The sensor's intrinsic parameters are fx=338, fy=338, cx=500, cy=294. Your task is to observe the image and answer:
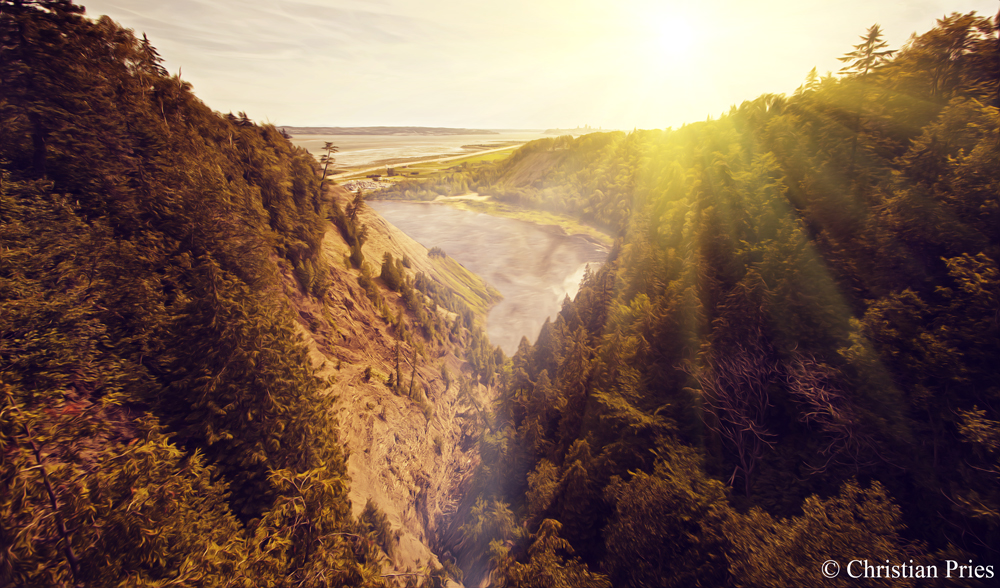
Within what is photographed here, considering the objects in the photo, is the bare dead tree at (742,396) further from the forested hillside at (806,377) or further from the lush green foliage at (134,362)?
the lush green foliage at (134,362)

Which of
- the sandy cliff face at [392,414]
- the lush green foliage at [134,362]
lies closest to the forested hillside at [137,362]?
the lush green foliage at [134,362]

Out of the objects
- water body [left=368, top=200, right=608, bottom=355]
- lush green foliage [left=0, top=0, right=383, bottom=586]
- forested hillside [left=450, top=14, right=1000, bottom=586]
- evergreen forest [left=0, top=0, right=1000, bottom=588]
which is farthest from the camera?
water body [left=368, top=200, right=608, bottom=355]

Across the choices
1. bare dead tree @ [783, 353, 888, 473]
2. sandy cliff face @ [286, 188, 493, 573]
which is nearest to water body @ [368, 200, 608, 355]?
sandy cliff face @ [286, 188, 493, 573]

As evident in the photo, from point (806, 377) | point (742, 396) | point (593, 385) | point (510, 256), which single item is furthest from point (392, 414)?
point (510, 256)

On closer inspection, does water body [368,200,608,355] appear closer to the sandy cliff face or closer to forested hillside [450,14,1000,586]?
the sandy cliff face

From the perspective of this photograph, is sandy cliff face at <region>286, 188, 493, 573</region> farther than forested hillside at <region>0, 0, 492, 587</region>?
Yes

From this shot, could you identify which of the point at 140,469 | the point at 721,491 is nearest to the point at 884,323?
the point at 721,491
